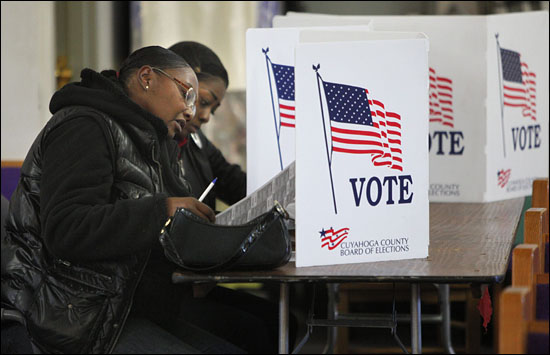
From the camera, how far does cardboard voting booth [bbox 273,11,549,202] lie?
8.60ft

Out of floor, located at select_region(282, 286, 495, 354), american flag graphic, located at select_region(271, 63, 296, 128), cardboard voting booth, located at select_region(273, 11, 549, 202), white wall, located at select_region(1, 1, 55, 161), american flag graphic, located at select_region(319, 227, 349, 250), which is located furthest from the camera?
white wall, located at select_region(1, 1, 55, 161)

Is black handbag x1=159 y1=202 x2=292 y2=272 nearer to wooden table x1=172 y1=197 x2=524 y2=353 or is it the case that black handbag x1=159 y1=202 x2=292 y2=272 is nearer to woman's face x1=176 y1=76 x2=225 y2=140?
wooden table x1=172 y1=197 x2=524 y2=353

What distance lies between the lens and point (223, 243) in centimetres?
148

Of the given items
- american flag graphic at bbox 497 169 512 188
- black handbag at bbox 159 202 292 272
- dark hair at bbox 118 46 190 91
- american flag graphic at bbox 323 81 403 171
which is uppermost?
dark hair at bbox 118 46 190 91

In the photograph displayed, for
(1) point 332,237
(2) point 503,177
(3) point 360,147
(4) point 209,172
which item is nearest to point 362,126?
(3) point 360,147

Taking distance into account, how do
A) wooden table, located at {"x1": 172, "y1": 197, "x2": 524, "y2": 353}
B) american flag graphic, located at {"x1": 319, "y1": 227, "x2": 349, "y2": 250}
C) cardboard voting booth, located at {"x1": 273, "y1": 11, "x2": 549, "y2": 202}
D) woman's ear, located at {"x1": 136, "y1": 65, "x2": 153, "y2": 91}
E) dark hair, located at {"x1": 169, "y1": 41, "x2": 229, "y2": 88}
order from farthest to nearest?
cardboard voting booth, located at {"x1": 273, "y1": 11, "x2": 549, "y2": 202} < dark hair, located at {"x1": 169, "y1": 41, "x2": 229, "y2": 88} < woman's ear, located at {"x1": 136, "y1": 65, "x2": 153, "y2": 91} < american flag graphic, located at {"x1": 319, "y1": 227, "x2": 349, "y2": 250} < wooden table, located at {"x1": 172, "y1": 197, "x2": 524, "y2": 353}

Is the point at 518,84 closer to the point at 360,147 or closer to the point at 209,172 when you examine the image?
the point at 209,172

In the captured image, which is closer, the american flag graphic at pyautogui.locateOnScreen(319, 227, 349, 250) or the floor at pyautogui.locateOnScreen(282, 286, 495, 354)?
the american flag graphic at pyautogui.locateOnScreen(319, 227, 349, 250)

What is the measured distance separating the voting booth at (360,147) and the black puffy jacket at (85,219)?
0.95 feet

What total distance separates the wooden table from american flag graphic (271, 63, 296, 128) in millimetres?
420

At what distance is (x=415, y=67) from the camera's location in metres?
Answer: 1.59

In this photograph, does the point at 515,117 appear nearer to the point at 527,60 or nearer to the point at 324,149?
the point at 527,60

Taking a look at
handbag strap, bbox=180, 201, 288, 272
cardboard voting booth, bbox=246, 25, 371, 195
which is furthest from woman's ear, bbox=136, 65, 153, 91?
handbag strap, bbox=180, 201, 288, 272

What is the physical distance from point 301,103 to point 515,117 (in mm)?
1419
